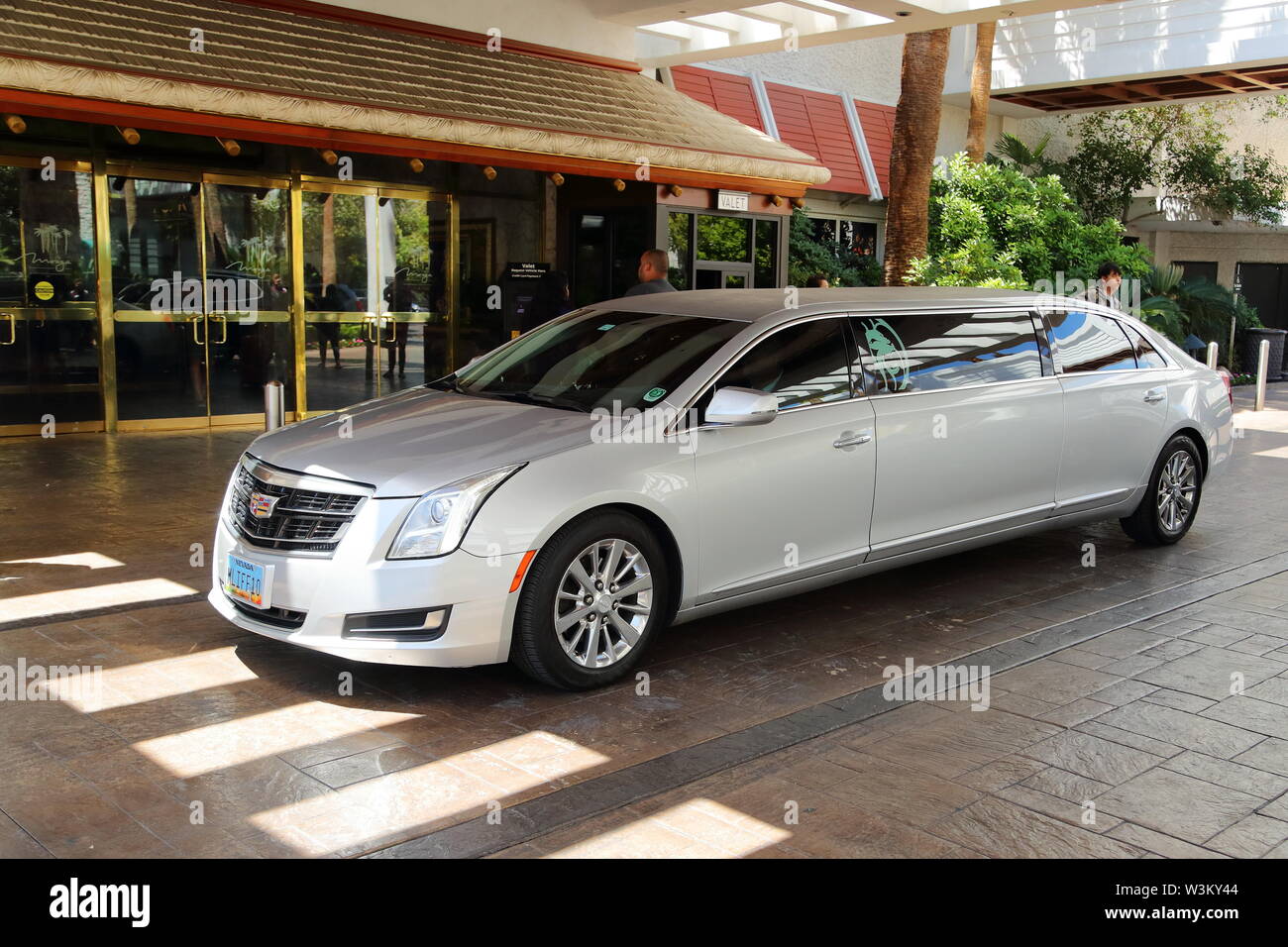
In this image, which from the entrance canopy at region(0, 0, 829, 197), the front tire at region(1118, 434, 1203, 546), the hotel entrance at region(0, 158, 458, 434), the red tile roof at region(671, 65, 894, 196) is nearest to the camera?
the front tire at region(1118, 434, 1203, 546)

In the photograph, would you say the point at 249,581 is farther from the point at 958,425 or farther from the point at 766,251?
the point at 766,251

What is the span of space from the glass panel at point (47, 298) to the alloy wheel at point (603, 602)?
30.2 feet

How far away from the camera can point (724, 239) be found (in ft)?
48.5

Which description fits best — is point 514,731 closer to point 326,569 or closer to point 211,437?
point 326,569

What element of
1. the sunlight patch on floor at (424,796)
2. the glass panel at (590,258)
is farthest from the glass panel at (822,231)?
the sunlight patch on floor at (424,796)

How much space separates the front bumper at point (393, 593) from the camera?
461 cm

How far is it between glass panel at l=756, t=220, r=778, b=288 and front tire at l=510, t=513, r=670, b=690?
1043 centimetres

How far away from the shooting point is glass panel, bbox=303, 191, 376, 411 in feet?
45.1

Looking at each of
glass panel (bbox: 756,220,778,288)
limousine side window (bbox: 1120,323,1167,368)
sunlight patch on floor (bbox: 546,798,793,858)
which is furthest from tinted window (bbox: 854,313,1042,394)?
glass panel (bbox: 756,220,778,288)

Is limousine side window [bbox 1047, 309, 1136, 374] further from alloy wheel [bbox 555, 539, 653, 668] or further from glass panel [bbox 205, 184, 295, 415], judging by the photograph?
glass panel [bbox 205, 184, 295, 415]

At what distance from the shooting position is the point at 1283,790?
4.20 m
